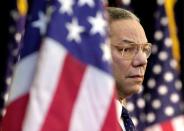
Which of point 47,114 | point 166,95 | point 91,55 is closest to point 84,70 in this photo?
point 91,55

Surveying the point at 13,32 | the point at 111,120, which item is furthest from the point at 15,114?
the point at 13,32

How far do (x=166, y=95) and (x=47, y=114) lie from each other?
180cm

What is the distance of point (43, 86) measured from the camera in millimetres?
1448

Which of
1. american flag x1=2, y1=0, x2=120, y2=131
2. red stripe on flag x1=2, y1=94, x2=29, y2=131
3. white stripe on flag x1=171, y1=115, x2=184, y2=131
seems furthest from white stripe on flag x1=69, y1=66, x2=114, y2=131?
white stripe on flag x1=171, y1=115, x2=184, y2=131

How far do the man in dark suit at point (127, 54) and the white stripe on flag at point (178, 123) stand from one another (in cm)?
123

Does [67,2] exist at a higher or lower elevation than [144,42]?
higher

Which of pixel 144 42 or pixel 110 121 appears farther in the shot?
pixel 144 42

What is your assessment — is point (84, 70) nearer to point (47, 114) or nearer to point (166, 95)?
point (47, 114)

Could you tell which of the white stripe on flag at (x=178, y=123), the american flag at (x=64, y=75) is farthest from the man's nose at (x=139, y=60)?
the white stripe on flag at (x=178, y=123)

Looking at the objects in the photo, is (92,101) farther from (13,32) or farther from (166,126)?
(166,126)

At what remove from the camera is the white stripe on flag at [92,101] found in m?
1.47

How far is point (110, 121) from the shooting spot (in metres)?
1.48

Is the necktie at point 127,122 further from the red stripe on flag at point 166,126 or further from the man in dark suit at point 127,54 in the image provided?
the red stripe on flag at point 166,126

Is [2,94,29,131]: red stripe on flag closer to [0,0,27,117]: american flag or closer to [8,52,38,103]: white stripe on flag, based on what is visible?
[8,52,38,103]: white stripe on flag
